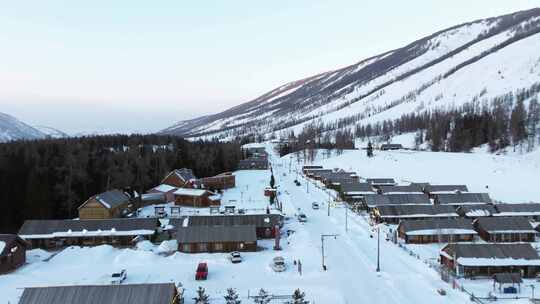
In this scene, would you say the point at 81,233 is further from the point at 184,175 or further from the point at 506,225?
the point at 506,225

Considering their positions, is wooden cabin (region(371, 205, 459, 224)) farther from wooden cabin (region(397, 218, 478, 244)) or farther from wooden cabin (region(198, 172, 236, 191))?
wooden cabin (region(198, 172, 236, 191))

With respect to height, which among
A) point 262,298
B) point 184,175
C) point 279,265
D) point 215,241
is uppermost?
point 184,175

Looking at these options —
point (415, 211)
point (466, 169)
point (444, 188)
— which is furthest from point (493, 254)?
point (466, 169)

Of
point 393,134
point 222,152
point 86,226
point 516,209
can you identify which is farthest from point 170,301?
point 393,134

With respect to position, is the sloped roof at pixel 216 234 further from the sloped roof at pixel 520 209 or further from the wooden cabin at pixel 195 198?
the sloped roof at pixel 520 209

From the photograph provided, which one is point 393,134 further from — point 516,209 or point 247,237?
point 247,237

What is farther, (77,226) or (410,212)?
(410,212)
